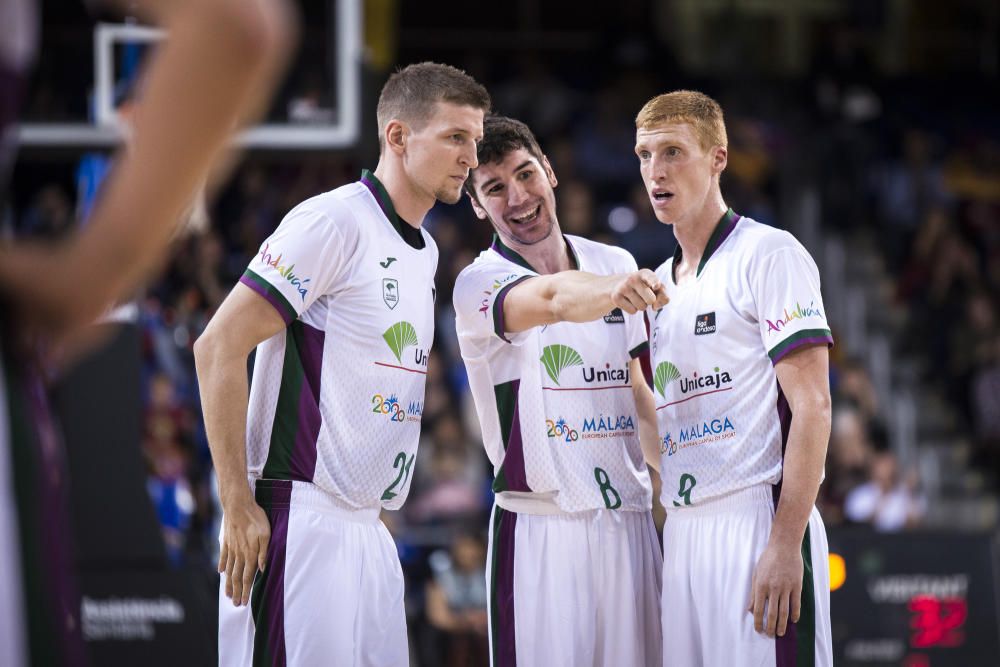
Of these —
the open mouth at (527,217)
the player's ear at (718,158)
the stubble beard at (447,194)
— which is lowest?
the open mouth at (527,217)

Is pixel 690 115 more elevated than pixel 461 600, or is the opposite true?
pixel 690 115

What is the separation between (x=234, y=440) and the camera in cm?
401

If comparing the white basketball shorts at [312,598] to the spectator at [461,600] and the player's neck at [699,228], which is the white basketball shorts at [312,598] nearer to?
the player's neck at [699,228]

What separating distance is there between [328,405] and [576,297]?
3.11 ft

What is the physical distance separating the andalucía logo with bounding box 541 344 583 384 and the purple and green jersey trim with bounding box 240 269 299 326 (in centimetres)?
112

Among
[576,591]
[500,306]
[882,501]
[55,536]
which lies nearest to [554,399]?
[500,306]

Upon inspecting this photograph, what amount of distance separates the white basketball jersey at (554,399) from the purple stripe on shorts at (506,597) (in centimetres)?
16

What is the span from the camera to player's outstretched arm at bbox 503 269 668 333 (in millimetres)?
3809

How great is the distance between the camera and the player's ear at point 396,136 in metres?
4.56

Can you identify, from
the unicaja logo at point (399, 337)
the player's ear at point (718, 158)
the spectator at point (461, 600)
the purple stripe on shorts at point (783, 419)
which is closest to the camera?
the purple stripe on shorts at point (783, 419)

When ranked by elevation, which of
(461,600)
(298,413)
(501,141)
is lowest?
(461,600)

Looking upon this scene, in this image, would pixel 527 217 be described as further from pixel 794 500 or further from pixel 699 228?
pixel 794 500

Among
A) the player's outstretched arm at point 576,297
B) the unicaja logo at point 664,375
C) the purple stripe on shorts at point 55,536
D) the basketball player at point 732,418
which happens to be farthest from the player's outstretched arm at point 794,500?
the purple stripe on shorts at point 55,536

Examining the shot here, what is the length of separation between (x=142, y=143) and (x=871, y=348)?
1506cm
